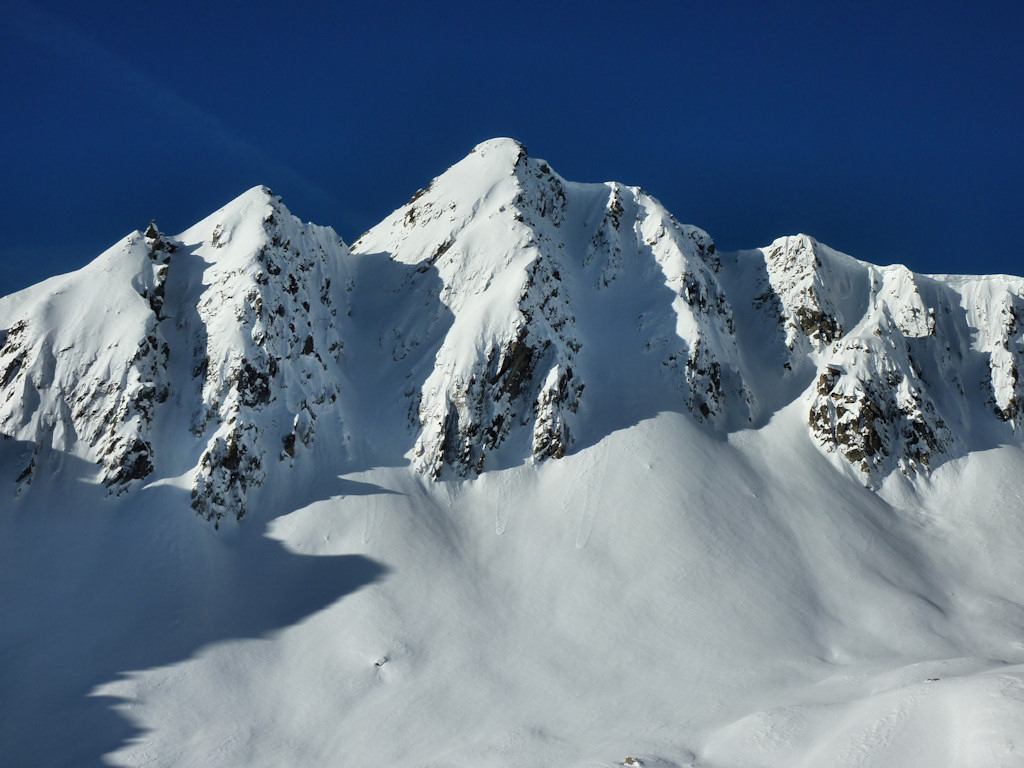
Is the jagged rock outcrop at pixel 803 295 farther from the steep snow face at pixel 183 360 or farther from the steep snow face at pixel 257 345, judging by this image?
the steep snow face at pixel 183 360

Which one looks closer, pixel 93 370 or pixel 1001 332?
pixel 93 370

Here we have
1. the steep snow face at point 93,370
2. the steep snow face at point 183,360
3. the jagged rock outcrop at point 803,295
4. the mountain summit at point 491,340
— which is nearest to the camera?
the steep snow face at point 93,370

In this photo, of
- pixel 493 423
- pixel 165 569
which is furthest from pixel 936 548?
pixel 165 569

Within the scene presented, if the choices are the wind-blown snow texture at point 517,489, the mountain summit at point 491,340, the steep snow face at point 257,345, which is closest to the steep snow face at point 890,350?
the mountain summit at point 491,340

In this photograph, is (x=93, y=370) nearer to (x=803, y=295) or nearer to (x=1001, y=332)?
(x=803, y=295)

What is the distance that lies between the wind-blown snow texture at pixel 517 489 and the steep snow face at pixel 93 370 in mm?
231

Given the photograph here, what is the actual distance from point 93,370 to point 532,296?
1322 inches

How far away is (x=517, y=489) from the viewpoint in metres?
54.7

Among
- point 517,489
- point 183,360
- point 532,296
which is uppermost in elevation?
point 532,296

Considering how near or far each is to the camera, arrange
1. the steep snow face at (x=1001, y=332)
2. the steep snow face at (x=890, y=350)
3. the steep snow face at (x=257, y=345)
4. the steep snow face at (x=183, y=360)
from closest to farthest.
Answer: the steep snow face at (x=183, y=360) → the steep snow face at (x=257, y=345) → the steep snow face at (x=890, y=350) → the steep snow face at (x=1001, y=332)

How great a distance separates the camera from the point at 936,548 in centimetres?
5694

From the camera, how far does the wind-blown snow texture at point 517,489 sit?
121 feet

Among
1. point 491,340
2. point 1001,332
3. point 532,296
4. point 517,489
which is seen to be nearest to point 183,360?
point 491,340

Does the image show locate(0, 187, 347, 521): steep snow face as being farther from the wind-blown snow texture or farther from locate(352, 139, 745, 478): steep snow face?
locate(352, 139, 745, 478): steep snow face
